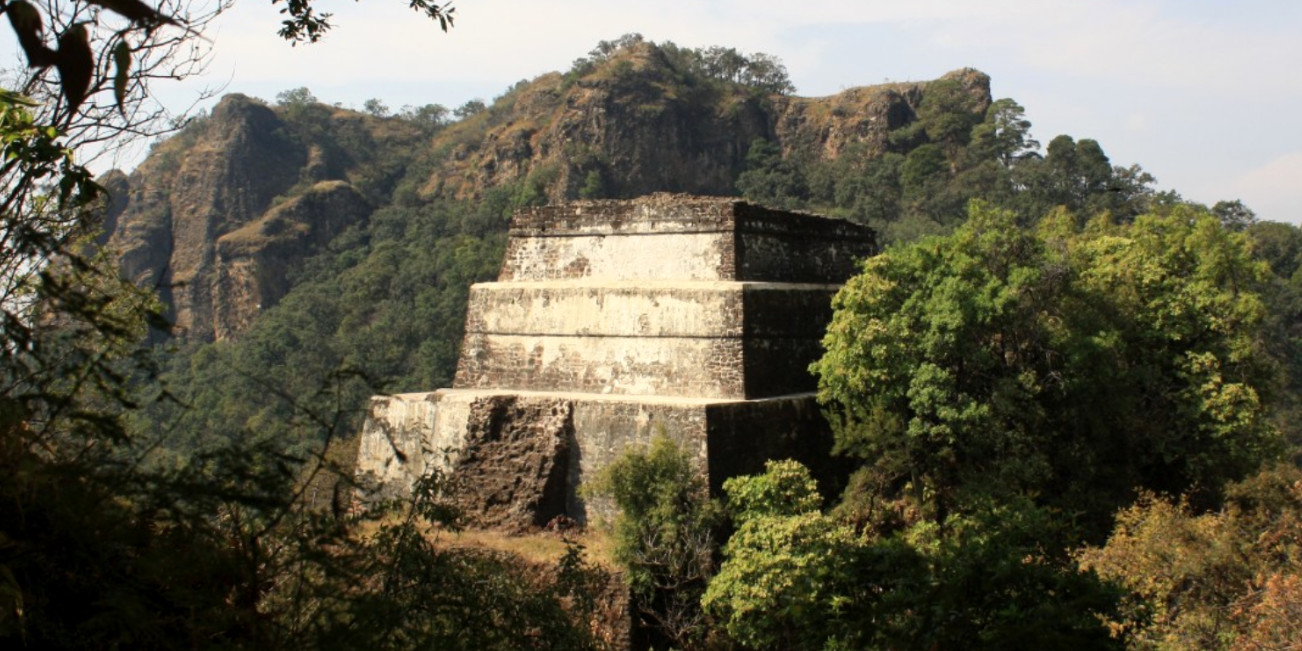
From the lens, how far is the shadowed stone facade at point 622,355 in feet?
34.5

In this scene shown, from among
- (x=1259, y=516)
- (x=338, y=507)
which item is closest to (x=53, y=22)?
(x=338, y=507)

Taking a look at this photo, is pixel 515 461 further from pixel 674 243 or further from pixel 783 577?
pixel 783 577

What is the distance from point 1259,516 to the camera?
10.6 m

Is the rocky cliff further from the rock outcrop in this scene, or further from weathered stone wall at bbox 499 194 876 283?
weathered stone wall at bbox 499 194 876 283

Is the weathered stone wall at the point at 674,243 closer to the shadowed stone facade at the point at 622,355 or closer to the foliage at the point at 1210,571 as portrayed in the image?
the shadowed stone facade at the point at 622,355

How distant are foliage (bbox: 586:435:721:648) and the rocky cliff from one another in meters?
33.5

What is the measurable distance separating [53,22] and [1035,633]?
558cm

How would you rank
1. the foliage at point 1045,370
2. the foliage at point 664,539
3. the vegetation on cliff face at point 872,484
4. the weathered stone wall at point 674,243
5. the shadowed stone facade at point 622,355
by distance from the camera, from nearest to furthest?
the vegetation on cliff face at point 872,484 → the foliage at point 664,539 → the foliage at point 1045,370 → the shadowed stone facade at point 622,355 → the weathered stone wall at point 674,243

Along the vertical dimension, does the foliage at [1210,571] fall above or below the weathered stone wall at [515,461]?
below

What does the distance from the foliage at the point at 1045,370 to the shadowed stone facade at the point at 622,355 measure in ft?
2.13

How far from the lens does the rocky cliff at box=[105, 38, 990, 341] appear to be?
154 feet

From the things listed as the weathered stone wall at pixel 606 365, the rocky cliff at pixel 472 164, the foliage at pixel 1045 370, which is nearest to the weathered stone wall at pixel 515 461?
the weathered stone wall at pixel 606 365

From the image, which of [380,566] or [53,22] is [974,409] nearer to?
[380,566]

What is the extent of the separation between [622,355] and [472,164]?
1537 inches
